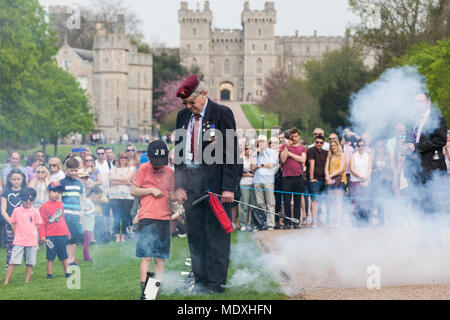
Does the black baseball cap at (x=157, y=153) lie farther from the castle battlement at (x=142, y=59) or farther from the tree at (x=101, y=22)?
the castle battlement at (x=142, y=59)

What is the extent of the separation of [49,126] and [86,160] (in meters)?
30.8

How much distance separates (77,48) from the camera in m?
89.4

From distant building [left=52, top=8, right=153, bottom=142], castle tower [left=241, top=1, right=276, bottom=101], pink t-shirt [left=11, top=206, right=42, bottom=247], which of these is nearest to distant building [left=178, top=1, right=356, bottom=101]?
castle tower [left=241, top=1, right=276, bottom=101]

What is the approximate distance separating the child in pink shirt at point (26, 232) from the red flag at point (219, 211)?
3.82 metres

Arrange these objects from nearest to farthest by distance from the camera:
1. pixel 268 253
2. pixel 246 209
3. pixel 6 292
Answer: pixel 6 292
pixel 268 253
pixel 246 209

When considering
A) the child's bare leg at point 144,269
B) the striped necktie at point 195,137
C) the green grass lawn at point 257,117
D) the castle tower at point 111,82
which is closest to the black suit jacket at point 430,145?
the striped necktie at point 195,137

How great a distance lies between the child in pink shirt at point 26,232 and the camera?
9359mm

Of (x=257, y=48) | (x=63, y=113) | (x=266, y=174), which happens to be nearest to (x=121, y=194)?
(x=266, y=174)

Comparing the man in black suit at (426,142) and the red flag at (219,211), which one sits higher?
the man in black suit at (426,142)

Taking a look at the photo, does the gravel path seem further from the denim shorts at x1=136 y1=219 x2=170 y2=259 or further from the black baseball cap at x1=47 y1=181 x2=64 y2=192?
the black baseball cap at x1=47 y1=181 x2=64 y2=192

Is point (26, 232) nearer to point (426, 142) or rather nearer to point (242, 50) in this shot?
point (426, 142)

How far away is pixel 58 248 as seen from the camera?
30.8 feet

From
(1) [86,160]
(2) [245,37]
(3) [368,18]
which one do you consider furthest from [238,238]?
(2) [245,37]
